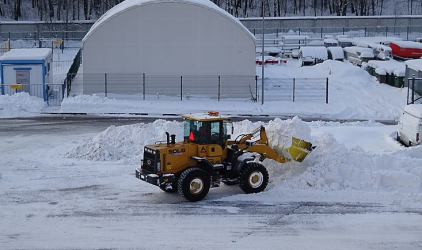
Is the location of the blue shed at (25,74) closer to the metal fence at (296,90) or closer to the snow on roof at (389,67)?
the metal fence at (296,90)

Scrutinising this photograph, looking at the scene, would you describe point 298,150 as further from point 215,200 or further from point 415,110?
point 415,110

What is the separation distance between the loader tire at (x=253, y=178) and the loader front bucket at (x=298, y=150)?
1387 millimetres

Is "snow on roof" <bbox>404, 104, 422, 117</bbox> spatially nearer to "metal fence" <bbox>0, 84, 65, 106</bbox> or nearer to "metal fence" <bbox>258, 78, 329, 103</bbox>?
"metal fence" <bbox>258, 78, 329, 103</bbox>

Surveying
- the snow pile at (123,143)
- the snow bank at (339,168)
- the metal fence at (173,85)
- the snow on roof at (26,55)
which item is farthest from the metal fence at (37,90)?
the snow bank at (339,168)

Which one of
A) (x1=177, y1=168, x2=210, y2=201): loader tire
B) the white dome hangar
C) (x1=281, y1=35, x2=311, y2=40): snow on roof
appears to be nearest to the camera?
(x1=177, y1=168, x2=210, y2=201): loader tire

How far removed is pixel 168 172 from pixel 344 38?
50.7m

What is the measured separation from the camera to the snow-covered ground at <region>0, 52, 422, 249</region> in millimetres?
17656

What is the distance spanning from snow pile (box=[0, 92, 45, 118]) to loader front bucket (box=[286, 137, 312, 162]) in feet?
65.7

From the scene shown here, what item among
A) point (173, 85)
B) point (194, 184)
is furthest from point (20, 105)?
point (194, 184)

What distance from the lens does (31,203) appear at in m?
20.6

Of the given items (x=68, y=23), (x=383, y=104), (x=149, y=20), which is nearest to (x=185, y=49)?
(x=149, y=20)

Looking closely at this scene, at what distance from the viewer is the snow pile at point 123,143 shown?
2639 cm

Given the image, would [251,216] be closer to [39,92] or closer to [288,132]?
[288,132]

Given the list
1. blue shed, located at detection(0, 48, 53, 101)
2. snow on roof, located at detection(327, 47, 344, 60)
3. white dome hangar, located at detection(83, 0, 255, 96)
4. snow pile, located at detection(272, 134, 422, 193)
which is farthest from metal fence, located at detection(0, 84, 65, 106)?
snow on roof, located at detection(327, 47, 344, 60)
